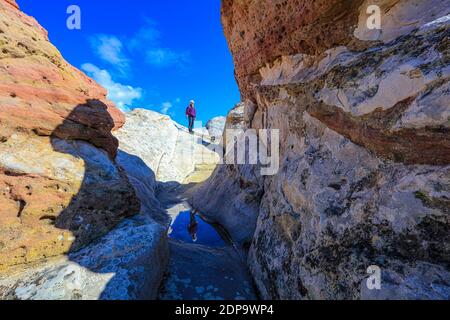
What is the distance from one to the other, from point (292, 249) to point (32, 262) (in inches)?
181

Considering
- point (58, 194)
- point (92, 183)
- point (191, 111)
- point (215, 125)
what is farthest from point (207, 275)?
point (215, 125)

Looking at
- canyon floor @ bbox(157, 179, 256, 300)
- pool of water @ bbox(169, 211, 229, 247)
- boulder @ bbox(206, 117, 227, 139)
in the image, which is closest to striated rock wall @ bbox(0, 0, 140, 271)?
canyon floor @ bbox(157, 179, 256, 300)

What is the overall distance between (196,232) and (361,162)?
23.6 ft

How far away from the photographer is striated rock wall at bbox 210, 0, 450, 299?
2.66m

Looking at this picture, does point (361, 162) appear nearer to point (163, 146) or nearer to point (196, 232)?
point (196, 232)

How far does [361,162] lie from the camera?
142 inches

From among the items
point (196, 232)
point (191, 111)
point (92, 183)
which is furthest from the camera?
point (191, 111)

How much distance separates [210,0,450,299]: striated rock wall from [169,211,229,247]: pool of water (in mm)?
2889

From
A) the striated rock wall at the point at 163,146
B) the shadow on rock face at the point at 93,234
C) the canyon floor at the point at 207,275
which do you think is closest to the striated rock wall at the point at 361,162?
the canyon floor at the point at 207,275

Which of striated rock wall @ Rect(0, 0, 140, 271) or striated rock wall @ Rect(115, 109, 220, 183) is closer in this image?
striated rock wall @ Rect(0, 0, 140, 271)

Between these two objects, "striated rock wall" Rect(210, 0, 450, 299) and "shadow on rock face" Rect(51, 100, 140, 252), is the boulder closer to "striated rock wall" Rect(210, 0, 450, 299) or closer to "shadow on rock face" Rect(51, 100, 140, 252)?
"shadow on rock face" Rect(51, 100, 140, 252)

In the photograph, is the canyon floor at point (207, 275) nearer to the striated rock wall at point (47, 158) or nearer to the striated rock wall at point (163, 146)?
the striated rock wall at point (47, 158)

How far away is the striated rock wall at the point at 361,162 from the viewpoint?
2.66m

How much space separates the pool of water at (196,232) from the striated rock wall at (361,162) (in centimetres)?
289
